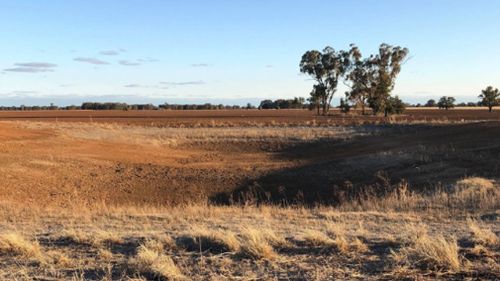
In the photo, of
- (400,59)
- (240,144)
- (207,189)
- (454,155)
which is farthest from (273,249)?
(400,59)

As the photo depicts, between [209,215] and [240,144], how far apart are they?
31.0 metres

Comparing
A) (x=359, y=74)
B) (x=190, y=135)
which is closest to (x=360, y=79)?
(x=359, y=74)

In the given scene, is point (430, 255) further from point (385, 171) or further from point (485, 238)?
point (385, 171)

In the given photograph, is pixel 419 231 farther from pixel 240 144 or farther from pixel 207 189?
pixel 240 144

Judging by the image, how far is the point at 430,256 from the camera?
6879 millimetres

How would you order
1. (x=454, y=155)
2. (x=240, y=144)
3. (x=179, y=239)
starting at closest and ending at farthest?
(x=179, y=239)
(x=454, y=155)
(x=240, y=144)

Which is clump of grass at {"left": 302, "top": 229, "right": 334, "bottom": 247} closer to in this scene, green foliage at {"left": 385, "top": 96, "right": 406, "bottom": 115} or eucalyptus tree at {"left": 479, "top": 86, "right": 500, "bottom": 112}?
green foliage at {"left": 385, "top": 96, "right": 406, "bottom": 115}

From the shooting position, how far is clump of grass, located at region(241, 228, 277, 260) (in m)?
7.38

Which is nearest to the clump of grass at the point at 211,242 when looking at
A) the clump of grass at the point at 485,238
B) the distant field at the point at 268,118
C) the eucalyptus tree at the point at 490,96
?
the clump of grass at the point at 485,238

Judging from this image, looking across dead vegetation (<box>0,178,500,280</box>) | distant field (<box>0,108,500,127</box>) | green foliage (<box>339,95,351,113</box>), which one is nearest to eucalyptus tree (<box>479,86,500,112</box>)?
distant field (<box>0,108,500,127</box>)

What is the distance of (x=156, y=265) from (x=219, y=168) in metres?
21.3

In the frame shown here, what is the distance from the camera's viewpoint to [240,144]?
141 feet

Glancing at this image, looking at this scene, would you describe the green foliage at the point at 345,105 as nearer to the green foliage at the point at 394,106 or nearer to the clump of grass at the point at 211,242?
the green foliage at the point at 394,106

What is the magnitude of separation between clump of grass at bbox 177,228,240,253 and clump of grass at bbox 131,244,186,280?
813 millimetres
